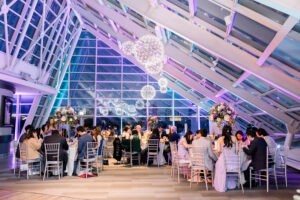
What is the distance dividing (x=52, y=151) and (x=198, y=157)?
3806 mm

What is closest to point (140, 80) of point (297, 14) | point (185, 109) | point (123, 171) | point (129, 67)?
point (129, 67)

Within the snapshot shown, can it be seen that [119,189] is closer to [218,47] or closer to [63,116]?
[63,116]

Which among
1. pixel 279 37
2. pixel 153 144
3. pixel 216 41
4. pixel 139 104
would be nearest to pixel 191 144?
pixel 153 144

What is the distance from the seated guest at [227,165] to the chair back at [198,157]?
1.15 feet

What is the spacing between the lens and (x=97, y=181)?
6320 mm

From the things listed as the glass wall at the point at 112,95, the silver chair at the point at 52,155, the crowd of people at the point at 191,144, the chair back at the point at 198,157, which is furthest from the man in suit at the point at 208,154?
the glass wall at the point at 112,95

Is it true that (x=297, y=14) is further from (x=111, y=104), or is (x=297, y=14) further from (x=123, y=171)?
(x=111, y=104)

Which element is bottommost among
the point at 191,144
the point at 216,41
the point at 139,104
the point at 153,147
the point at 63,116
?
the point at 153,147

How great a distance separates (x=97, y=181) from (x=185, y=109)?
13.2 meters

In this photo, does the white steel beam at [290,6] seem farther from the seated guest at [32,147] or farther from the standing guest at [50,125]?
the standing guest at [50,125]

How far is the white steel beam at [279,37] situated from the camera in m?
3.96

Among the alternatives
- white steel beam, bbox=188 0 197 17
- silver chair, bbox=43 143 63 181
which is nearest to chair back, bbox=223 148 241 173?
white steel beam, bbox=188 0 197 17

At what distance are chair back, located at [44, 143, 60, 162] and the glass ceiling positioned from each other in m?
4.36

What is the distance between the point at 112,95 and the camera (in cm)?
1848
